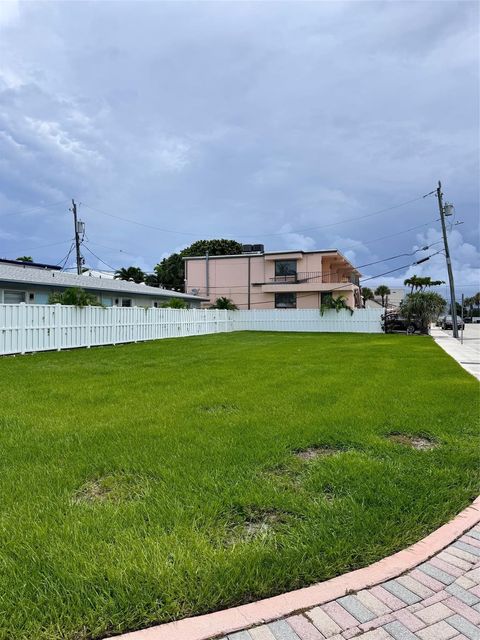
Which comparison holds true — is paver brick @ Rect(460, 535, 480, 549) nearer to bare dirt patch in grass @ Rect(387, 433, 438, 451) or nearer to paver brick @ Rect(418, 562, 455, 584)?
paver brick @ Rect(418, 562, 455, 584)

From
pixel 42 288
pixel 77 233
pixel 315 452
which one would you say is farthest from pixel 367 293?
pixel 315 452

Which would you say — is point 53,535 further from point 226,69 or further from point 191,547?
point 226,69

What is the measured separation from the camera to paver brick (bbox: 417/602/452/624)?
80.9 inches

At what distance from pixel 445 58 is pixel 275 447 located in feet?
37.7

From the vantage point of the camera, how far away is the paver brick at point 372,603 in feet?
6.93

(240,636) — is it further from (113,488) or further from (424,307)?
(424,307)

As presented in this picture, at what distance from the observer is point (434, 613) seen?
2098 millimetres

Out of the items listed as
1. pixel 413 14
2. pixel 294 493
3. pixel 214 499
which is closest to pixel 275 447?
pixel 294 493

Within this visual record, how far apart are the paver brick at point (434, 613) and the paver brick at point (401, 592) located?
8 centimetres

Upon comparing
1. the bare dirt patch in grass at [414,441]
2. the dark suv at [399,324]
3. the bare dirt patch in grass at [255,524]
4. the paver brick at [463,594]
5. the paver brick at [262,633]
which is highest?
the dark suv at [399,324]

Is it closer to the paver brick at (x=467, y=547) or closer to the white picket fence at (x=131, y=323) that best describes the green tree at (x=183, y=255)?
the white picket fence at (x=131, y=323)

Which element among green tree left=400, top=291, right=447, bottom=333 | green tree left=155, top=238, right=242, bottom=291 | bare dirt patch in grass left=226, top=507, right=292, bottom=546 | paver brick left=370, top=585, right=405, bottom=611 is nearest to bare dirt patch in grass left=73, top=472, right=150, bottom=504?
bare dirt patch in grass left=226, top=507, right=292, bottom=546

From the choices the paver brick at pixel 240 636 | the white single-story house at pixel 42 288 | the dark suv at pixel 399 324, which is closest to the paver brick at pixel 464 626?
the paver brick at pixel 240 636

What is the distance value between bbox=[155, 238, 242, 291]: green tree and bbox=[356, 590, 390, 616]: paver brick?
169 ft
